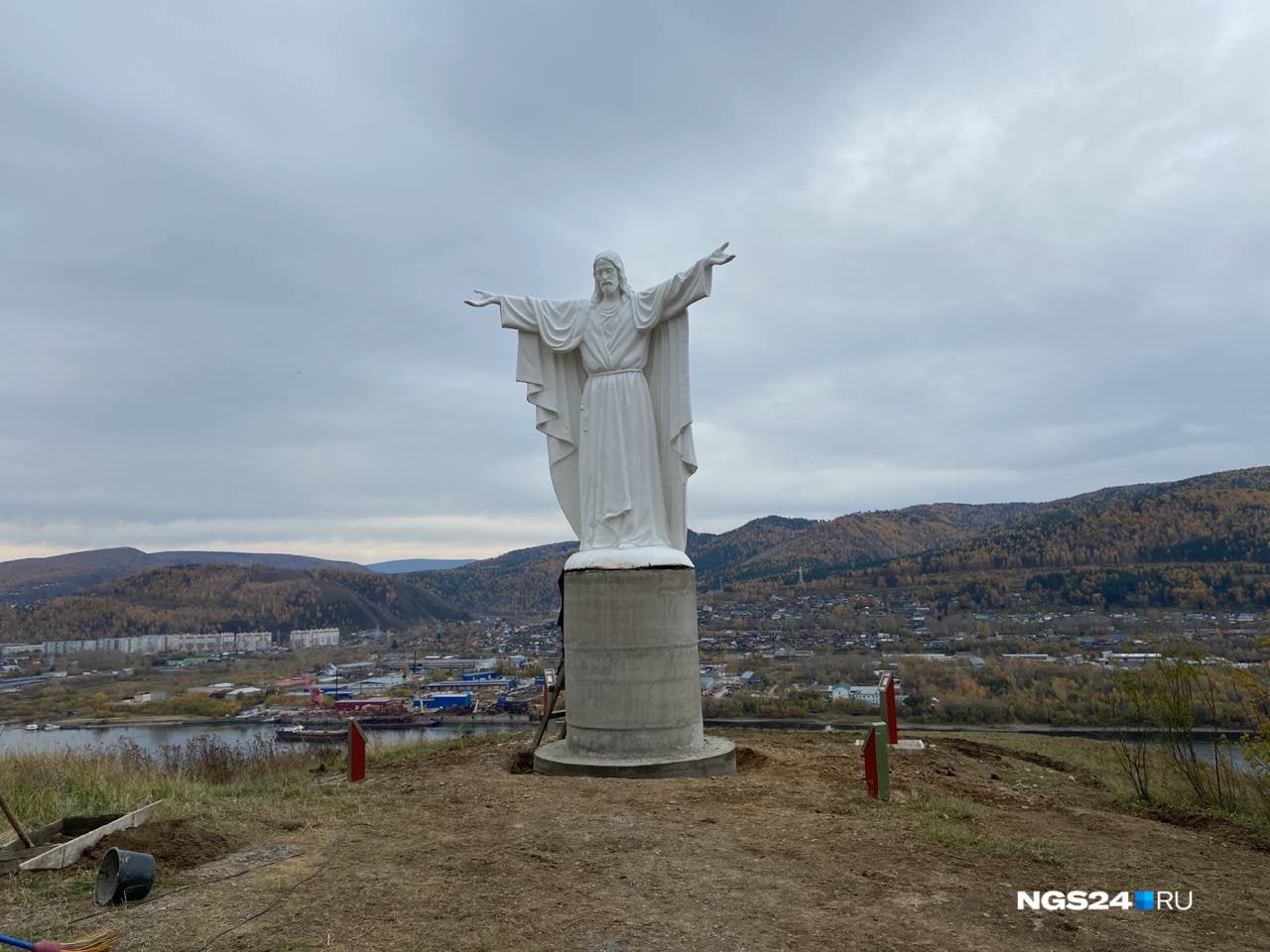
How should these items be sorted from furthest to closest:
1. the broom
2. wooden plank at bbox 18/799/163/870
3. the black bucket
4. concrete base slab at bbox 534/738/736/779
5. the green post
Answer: concrete base slab at bbox 534/738/736/779 → the green post → wooden plank at bbox 18/799/163/870 → the black bucket → the broom

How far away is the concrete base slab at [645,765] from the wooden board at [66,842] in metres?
4.04

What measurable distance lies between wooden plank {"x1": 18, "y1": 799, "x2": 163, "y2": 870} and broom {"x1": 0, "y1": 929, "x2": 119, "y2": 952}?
1697 mm

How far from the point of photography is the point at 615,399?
10977 mm

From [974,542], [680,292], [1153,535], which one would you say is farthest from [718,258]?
[974,542]

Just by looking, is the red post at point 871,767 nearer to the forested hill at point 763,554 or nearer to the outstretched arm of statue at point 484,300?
the outstretched arm of statue at point 484,300

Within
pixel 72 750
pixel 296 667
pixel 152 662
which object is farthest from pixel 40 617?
pixel 72 750

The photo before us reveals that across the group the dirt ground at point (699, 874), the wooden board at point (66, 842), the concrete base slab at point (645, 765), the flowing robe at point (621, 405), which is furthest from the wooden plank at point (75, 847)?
the flowing robe at point (621, 405)

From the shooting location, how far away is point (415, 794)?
346 inches

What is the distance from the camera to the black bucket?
17.1 ft

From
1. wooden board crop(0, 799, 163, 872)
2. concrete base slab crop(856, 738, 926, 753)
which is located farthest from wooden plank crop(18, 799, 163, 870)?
concrete base slab crop(856, 738, 926, 753)

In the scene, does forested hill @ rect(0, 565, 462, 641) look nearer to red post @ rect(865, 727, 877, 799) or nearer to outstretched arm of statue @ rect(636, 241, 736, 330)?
outstretched arm of statue @ rect(636, 241, 736, 330)

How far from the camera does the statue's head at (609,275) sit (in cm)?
1118

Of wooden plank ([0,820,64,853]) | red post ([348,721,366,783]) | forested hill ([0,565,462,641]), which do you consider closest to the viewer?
wooden plank ([0,820,64,853])

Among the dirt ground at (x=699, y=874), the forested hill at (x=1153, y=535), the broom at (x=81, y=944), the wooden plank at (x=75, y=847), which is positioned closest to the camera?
the broom at (x=81, y=944)
